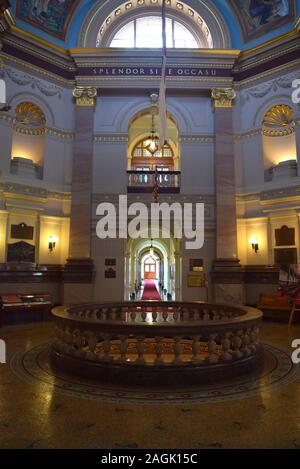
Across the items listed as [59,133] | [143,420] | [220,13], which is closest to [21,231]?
[59,133]

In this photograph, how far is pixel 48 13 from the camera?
45.1 ft

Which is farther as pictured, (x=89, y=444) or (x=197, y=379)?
(x=197, y=379)

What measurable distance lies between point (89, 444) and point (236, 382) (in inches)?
106

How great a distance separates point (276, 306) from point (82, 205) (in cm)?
809

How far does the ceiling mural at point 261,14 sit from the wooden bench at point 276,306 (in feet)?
34.8

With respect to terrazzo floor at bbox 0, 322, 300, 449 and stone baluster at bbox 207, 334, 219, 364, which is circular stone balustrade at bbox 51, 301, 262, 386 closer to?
stone baluster at bbox 207, 334, 219, 364

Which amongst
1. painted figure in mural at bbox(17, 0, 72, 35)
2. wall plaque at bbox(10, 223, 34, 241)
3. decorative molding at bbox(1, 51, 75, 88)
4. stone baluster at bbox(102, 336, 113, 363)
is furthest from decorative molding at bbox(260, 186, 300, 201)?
painted figure in mural at bbox(17, 0, 72, 35)

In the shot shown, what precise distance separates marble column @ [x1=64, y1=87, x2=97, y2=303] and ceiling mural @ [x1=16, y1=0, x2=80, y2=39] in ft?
8.69

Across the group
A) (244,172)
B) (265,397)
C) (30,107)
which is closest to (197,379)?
(265,397)

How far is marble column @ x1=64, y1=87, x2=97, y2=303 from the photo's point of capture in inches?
515

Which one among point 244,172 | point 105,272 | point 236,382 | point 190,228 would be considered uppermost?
point 244,172
